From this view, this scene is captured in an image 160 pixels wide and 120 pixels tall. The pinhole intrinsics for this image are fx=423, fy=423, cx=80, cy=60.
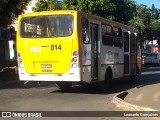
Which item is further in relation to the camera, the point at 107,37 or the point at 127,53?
the point at 127,53

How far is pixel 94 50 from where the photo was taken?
17.1 m

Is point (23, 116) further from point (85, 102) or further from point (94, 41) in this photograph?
point (94, 41)

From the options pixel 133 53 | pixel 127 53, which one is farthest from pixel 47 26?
pixel 133 53

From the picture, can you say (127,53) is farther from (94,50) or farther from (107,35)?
(94,50)

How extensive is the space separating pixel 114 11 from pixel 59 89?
1762 centimetres

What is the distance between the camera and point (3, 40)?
A: 33.2 metres

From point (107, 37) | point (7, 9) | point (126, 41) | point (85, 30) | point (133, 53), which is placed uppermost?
point (7, 9)

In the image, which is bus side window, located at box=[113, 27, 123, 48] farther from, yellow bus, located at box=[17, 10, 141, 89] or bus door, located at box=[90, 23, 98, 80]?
bus door, located at box=[90, 23, 98, 80]

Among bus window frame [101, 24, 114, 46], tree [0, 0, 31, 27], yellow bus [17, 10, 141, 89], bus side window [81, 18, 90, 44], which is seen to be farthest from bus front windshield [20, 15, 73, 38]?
tree [0, 0, 31, 27]

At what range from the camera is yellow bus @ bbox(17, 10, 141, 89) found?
1548 centimetres

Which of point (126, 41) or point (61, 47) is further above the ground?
point (126, 41)

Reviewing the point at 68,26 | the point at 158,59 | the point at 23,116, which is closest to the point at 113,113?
the point at 23,116

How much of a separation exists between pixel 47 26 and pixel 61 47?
1.06m

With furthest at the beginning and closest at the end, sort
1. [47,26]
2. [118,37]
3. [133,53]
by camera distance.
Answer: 1. [133,53]
2. [118,37]
3. [47,26]
